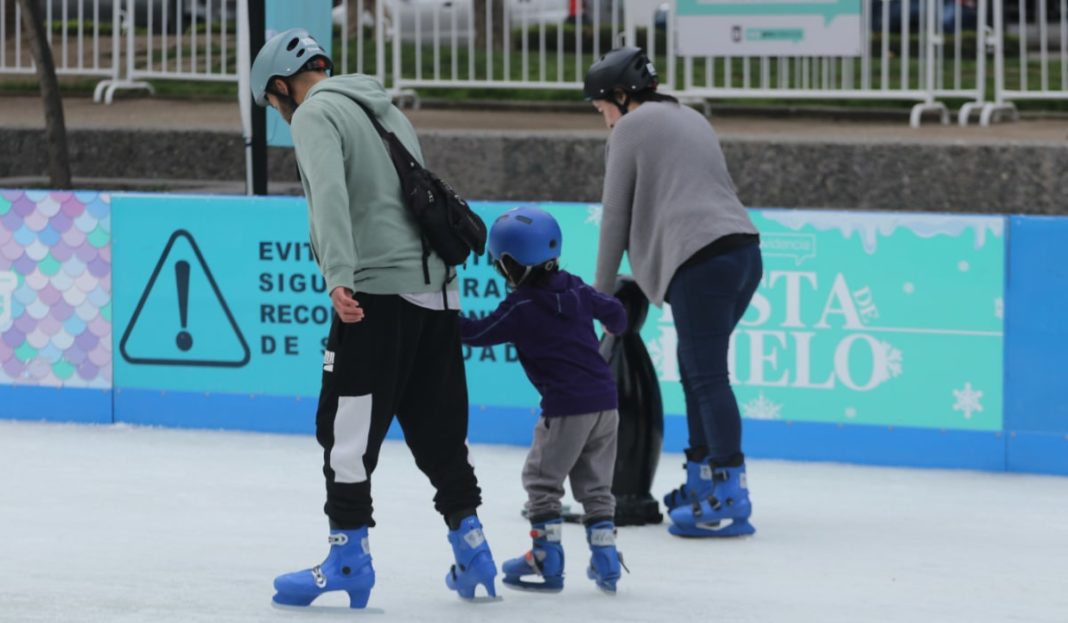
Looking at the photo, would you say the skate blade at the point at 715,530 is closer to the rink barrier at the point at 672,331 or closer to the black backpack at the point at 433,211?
the rink barrier at the point at 672,331

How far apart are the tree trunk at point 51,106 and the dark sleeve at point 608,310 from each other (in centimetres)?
623

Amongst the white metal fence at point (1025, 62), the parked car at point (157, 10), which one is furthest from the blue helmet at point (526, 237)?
the parked car at point (157, 10)

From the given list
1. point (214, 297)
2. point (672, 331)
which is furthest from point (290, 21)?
point (672, 331)

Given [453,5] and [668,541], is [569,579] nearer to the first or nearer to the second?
[668,541]

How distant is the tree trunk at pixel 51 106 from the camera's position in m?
11.0

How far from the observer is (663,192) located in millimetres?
6062

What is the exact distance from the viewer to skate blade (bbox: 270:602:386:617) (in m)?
5.23

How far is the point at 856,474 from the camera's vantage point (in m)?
7.25

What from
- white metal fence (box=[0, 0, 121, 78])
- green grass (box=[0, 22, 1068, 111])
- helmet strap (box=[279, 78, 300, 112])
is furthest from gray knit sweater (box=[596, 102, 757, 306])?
white metal fence (box=[0, 0, 121, 78])

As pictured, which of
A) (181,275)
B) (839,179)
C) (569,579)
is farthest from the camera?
(839,179)

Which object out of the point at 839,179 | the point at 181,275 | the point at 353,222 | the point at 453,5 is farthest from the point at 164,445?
the point at 453,5

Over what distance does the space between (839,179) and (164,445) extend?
4.68 meters

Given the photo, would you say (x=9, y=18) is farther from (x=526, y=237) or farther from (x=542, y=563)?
(x=542, y=563)

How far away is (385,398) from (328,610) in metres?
0.59
